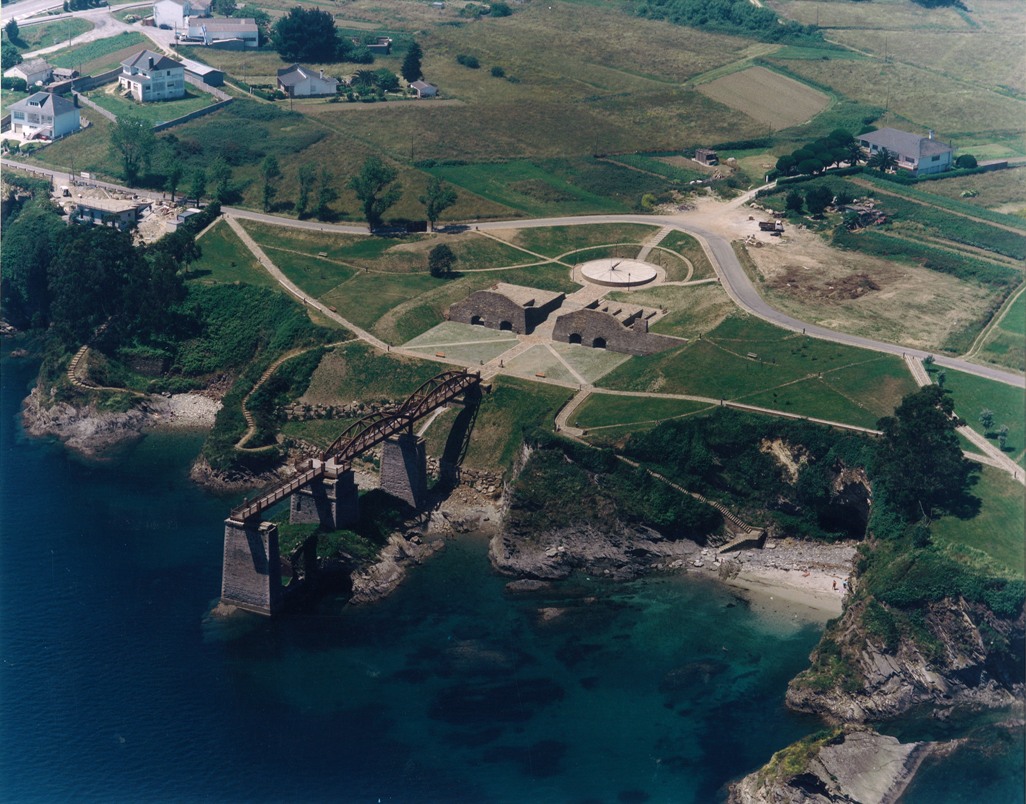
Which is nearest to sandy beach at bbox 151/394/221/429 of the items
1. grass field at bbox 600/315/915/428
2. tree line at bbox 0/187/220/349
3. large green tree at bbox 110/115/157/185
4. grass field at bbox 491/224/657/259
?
tree line at bbox 0/187/220/349

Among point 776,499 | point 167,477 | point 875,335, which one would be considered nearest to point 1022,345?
point 875,335

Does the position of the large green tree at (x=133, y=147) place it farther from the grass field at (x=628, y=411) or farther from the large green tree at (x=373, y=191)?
the grass field at (x=628, y=411)

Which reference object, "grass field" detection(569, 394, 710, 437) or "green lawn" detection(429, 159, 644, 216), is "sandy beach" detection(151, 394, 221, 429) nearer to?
"grass field" detection(569, 394, 710, 437)

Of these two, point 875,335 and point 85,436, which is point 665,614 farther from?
point 85,436

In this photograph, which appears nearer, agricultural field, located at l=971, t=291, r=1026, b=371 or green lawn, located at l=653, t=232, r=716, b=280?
agricultural field, located at l=971, t=291, r=1026, b=371

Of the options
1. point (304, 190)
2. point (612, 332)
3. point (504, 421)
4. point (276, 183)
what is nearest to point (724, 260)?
point (612, 332)
